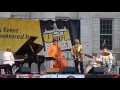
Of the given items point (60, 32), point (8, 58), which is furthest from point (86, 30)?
point (8, 58)

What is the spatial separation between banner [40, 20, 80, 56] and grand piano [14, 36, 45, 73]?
45.6 inches

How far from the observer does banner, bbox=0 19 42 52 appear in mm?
25078

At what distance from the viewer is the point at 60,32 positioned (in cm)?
2531

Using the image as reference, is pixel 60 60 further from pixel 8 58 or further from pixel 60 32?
pixel 8 58

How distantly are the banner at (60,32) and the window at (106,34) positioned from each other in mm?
3496

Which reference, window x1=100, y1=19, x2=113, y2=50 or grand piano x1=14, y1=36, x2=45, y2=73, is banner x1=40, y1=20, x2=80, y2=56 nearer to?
grand piano x1=14, y1=36, x2=45, y2=73

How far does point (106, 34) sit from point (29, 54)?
276 inches

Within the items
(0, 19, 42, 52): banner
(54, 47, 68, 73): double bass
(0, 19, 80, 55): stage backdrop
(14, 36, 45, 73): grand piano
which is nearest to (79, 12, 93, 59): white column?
(0, 19, 80, 55): stage backdrop

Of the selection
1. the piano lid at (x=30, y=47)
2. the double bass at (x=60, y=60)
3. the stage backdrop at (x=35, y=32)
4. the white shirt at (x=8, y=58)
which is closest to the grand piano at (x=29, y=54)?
the piano lid at (x=30, y=47)

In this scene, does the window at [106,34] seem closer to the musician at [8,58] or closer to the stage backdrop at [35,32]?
the stage backdrop at [35,32]
